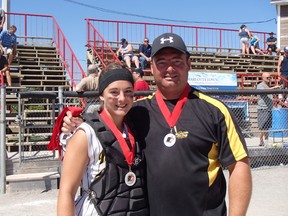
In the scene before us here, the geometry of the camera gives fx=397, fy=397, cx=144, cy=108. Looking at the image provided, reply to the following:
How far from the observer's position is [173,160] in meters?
2.17

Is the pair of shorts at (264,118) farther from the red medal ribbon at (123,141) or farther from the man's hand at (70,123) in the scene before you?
the red medal ribbon at (123,141)

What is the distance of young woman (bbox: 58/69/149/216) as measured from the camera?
2033 millimetres

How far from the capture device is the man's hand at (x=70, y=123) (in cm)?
255

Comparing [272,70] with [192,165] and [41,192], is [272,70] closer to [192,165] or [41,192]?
[41,192]

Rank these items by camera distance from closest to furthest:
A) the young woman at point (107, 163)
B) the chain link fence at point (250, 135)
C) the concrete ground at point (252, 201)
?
the young woman at point (107, 163), the concrete ground at point (252, 201), the chain link fence at point (250, 135)

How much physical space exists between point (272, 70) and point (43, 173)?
17.1 metres

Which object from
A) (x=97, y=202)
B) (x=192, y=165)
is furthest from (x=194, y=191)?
(x=97, y=202)

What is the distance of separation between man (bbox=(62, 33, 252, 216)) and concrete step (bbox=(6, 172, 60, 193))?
4.31 meters

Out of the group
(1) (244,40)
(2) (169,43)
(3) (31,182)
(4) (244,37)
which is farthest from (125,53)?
(2) (169,43)

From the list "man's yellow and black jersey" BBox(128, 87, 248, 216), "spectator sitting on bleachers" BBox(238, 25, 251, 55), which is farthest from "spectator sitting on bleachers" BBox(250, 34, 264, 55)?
"man's yellow and black jersey" BBox(128, 87, 248, 216)

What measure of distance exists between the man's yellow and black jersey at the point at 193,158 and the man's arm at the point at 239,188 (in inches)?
1.9

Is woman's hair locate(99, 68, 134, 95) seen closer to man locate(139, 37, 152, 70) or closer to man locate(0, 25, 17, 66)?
man locate(0, 25, 17, 66)

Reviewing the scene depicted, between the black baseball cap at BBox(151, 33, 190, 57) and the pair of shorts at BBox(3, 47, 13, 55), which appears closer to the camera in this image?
the black baseball cap at BBox(151, 33, 190, 57)

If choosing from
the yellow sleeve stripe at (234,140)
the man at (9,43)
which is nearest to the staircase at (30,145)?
the man at (9,43)
